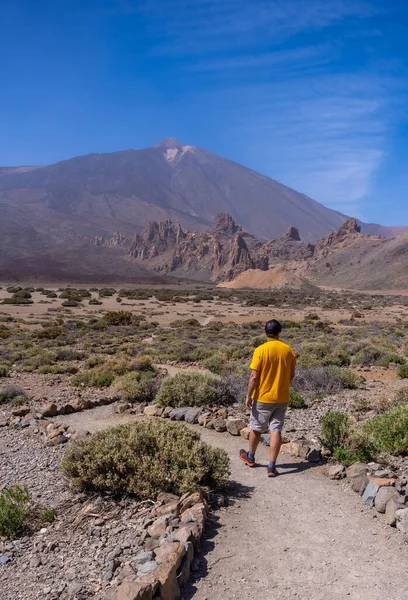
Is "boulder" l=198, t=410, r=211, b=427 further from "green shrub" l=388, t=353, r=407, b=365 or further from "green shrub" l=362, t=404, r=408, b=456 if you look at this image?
"green shrub" l=388, t=353, r=407, b=365

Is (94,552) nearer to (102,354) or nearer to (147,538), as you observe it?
(147,538)

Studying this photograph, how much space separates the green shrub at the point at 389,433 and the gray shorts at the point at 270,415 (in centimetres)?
125

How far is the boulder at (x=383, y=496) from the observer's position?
5.02 m

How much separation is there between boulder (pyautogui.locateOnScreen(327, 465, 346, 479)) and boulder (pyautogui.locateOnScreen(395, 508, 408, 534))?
3.96ft

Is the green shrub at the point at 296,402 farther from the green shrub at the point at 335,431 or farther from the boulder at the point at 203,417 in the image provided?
the green shrub at the point at 335,431

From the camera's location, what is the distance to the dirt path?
3857 millimetres

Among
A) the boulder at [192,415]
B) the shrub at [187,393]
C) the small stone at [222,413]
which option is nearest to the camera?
the boulder at [192,415]

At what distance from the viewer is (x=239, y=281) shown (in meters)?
106

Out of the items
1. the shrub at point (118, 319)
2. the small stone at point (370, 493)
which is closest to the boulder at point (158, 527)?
the small stone at point (370, 493)

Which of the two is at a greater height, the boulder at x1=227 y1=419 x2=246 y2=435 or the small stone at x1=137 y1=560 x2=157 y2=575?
the small stone at x1=137 y1=560 x2=157 y2=575

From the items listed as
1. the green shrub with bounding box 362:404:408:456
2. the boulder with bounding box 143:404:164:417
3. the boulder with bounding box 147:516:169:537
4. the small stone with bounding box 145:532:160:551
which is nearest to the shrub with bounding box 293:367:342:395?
the boulder with bounding box 143:404:164:417

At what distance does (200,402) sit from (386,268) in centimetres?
11138

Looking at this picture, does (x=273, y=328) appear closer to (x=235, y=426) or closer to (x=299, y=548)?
(x=299, y=548)

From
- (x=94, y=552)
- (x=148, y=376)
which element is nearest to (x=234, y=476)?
(x=94, y=552)
